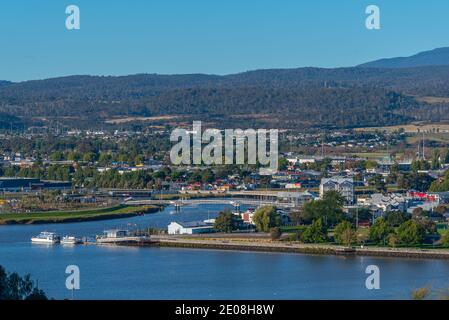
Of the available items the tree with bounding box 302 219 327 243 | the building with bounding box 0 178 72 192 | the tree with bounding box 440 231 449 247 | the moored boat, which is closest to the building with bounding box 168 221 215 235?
the moored boat

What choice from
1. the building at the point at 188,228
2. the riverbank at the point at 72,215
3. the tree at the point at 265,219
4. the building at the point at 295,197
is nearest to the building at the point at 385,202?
the building at the point at 295,197

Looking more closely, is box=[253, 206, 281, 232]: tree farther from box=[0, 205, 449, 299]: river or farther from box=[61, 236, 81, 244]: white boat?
box=[61, 236, 81, 244]: white boat

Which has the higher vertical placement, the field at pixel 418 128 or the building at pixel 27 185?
the field at pixel 418 128

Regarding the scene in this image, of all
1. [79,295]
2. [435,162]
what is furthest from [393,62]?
[79,295]

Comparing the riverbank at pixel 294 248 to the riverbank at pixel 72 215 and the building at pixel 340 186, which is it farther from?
the building at pixel 340 186

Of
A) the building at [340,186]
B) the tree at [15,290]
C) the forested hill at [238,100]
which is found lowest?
the building at [340,186]
